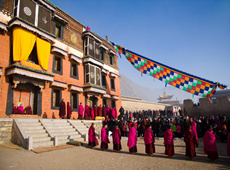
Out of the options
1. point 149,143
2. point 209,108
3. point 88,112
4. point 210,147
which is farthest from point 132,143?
point 209,108

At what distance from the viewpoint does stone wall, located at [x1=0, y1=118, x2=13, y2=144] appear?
27.0ft

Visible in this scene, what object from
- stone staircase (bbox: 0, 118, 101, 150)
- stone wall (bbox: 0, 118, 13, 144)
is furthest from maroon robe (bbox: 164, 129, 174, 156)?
stone wall (bbox: 0, 118, 13, 144)

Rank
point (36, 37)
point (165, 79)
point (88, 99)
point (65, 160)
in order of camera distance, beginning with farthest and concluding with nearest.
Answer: point (88, 99), point (36, 37), point (165, 79), point (65, 160)

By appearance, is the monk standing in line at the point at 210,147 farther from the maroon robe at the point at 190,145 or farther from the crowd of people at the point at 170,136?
the maroon robe at the point at 190,145

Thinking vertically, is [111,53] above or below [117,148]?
above

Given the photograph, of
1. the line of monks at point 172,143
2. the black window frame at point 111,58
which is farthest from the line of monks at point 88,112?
the black window frame at point 111,58

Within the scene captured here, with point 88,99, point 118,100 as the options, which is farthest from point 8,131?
point 118,100

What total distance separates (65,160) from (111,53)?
18270 mm

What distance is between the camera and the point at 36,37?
12.2 metres

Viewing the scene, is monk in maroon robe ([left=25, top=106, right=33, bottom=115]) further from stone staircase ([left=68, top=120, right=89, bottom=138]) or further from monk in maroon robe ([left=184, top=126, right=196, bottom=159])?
monk in maroon robe ([left=184, top=126, right=196, bottom=159])

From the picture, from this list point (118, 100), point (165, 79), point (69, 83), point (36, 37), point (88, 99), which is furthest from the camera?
point (118, 100)

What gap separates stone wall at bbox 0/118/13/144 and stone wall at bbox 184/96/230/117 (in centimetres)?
1949

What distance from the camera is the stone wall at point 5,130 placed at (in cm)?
824

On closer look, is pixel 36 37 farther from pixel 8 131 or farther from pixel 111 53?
pixel 111 53
